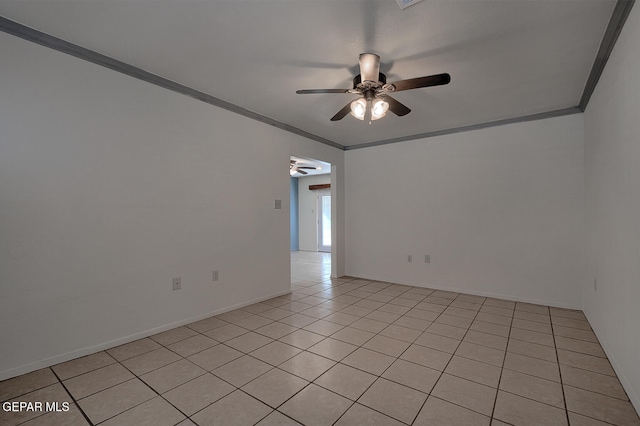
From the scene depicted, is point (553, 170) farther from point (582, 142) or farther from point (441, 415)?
point (441, 415)

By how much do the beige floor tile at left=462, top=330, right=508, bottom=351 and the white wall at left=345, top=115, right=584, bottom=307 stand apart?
4.78 feet

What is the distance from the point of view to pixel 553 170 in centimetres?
354

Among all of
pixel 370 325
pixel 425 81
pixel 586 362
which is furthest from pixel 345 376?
pixel 425 81

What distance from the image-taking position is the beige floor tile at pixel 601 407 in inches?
62.9

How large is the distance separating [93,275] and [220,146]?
5.70 ft

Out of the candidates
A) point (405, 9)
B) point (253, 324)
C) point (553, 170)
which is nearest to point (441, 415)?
point (253, 324)

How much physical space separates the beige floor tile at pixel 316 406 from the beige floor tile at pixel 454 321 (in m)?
1.70

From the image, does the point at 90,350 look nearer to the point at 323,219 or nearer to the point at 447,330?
the point at 447,330

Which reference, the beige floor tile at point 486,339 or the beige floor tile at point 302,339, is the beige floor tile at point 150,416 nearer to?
the beige floor tile at point 302,339

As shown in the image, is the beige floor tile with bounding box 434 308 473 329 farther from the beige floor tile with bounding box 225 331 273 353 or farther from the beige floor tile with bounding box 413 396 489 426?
the beige floor tile with bounding box 225 331 273 353

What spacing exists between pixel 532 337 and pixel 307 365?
2109 mm

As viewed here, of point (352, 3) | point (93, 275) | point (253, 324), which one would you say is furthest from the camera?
point (253, 324)

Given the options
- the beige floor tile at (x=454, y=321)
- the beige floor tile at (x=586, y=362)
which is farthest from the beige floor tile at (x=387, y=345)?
the beige floor tile at (x=586, y=362)

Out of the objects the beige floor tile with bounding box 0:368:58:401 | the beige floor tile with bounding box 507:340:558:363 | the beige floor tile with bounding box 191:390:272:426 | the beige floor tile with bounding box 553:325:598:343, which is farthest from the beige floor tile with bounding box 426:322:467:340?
the beige floor tile with bounding box 0:368:58:401
